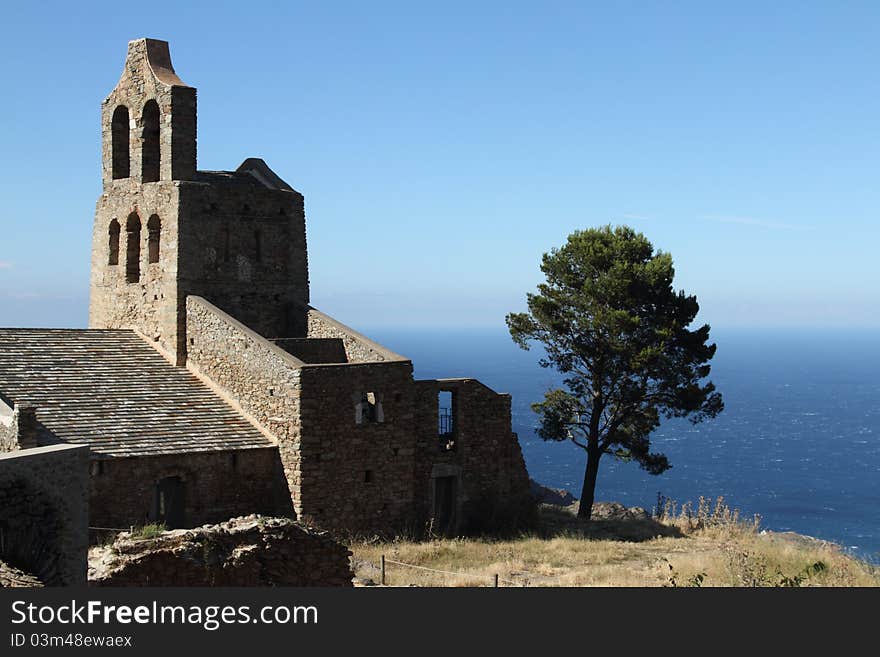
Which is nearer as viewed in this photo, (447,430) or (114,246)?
(447,430)

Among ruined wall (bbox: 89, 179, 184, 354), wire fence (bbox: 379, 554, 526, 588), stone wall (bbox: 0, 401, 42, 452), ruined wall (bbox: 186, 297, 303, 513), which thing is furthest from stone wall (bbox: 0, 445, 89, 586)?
ruined wall (bbox: 89, 179, 184, 354)

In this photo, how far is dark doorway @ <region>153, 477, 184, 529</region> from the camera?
851 inches

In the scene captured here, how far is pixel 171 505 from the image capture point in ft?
72.3

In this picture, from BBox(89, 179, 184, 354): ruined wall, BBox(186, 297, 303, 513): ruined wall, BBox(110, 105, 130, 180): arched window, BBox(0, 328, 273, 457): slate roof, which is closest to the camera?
BBox(0, 328, 273, 457): slate roof

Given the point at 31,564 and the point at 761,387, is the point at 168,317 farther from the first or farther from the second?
the point at 761,387

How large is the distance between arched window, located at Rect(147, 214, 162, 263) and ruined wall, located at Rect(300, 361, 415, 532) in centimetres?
726

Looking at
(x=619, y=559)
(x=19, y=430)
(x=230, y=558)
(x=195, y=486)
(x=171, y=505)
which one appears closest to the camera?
(x=230, y=558)

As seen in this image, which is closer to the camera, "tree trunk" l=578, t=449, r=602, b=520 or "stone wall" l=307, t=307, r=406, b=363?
"stone wall" l=307, t=307, r=406, b=363

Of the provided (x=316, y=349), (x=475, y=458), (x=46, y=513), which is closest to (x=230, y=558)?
(x=46, y=513)

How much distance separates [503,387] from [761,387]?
57121mm

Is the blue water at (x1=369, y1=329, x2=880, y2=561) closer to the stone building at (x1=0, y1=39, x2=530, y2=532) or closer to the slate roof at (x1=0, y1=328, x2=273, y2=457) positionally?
the stone building at (x1=0, y1=39, x2=530, y2=532)

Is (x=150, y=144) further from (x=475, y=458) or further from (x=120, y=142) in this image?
(x=475, y=458)

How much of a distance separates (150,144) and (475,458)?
12060mm

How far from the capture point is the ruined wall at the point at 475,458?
23969mm
